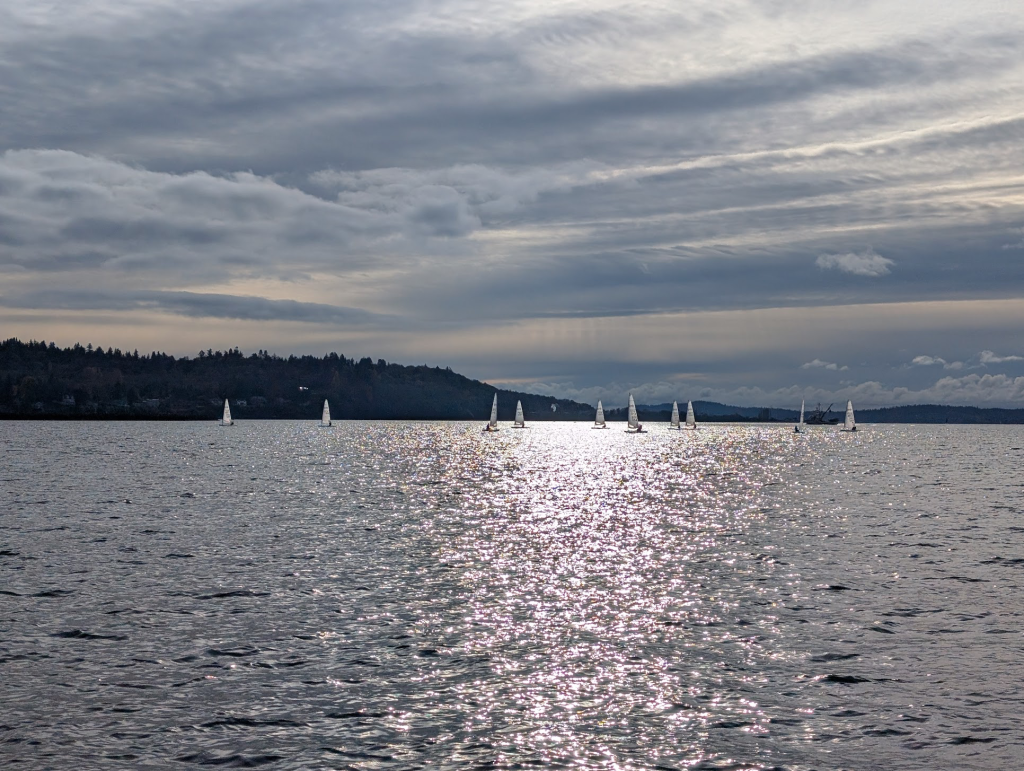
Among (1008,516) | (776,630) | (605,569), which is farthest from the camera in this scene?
(1008,516)

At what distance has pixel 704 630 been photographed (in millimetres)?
29797

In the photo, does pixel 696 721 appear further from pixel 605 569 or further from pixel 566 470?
pixel 566 470

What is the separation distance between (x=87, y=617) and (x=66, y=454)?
152543 millimetres

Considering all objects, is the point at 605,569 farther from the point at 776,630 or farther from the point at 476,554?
the point at 776,630

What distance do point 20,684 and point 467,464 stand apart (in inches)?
5162

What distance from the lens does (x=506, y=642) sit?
2767 centimetres

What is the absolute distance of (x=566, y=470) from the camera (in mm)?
138375

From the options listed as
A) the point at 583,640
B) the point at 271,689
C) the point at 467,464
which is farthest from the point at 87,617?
the point at 467,464

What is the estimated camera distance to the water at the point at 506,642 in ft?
61.6

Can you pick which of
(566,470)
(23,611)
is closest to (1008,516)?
(23,611)

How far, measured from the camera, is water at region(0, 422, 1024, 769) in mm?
18766

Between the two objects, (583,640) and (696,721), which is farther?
(583,640)

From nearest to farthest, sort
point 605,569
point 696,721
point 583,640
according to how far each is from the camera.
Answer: point 696,721 < point 583,640 < point 605,569

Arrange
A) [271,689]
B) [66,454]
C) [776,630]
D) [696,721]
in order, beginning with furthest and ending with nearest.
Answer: [66,454] → [776,630] → [271,689] → [696,721]
